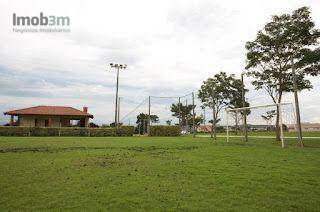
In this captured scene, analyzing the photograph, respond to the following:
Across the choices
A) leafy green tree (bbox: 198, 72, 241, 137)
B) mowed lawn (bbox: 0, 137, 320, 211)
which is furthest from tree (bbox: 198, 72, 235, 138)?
mowed lawn (bbox: 0, 137, 320, 211)

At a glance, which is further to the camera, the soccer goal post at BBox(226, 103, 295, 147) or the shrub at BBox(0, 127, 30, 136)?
the shrub at BBox(0, 127, 30, 136)

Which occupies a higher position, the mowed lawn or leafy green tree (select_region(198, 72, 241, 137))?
leafy green tree (select_region(198, 72, 241, 137))

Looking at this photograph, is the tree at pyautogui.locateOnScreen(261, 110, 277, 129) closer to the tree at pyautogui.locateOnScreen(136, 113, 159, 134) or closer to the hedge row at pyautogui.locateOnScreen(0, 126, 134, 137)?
the hedge row at pyautogui.locateOnScreen(0, 126, 134, 137)

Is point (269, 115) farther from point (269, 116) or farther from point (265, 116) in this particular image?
point (265, 116)

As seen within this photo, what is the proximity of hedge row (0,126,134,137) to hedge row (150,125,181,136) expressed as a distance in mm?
4073

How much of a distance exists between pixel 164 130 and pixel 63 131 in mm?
16065

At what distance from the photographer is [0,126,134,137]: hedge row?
126ft

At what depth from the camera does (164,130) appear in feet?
158

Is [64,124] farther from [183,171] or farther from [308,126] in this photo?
[308,126]

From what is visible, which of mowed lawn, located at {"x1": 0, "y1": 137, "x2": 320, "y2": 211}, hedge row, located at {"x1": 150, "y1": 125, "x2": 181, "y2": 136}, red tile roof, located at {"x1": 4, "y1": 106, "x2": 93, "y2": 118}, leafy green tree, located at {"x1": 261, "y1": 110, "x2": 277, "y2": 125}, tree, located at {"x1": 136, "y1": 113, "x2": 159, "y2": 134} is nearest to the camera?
mowed lawn, located at {"x1": 0, "y1": 137, "x2": 320, "y2": 211}

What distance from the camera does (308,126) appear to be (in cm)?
10425

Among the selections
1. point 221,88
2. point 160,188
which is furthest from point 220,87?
point 160,188

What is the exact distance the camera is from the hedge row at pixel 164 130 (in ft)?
156

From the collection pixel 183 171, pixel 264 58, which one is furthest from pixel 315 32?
pixel 183 171
